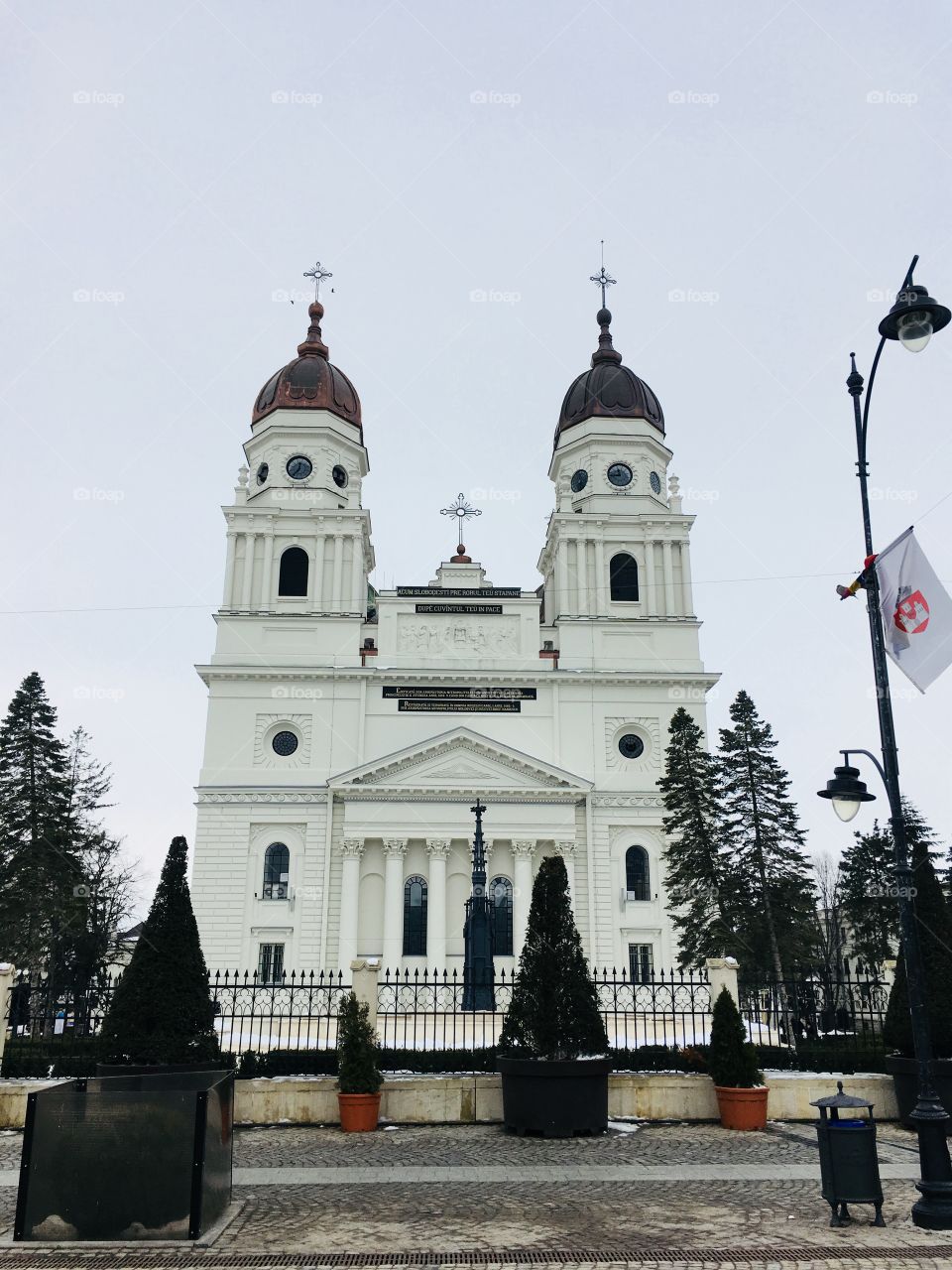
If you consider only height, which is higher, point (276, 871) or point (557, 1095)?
point (276, 871)

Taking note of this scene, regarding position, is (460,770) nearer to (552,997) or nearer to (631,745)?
(631,745)

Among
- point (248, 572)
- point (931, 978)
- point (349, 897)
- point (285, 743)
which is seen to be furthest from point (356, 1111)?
point (248, 572)

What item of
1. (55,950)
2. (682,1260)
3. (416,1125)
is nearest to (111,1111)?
(682,1260)

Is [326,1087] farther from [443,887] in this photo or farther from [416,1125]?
[443,887]

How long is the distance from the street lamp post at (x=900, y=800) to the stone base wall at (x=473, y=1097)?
531cm

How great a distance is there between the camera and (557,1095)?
45.6 feet

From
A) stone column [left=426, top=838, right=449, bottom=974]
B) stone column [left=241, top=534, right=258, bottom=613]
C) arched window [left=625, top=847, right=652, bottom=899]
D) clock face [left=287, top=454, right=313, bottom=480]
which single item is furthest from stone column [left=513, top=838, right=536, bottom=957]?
clock face [left=287, top=454, right=313, bottom=480]

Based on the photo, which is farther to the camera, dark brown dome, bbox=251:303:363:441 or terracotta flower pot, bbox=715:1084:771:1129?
dark brown dome, bbox=251:303:363:441

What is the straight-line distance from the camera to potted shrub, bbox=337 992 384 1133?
48.3 ft

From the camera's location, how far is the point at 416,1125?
1527 cm

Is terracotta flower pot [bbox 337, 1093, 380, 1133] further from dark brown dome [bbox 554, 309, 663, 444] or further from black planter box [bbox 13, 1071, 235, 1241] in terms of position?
dark brown dome [bbox 554, 309, 663, 444]

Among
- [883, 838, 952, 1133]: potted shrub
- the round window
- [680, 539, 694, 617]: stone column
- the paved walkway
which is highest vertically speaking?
[680, 539, 694, 617]: stone column

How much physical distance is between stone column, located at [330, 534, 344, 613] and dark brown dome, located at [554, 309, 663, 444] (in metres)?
13.6

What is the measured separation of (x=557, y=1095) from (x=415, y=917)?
2902 cm
